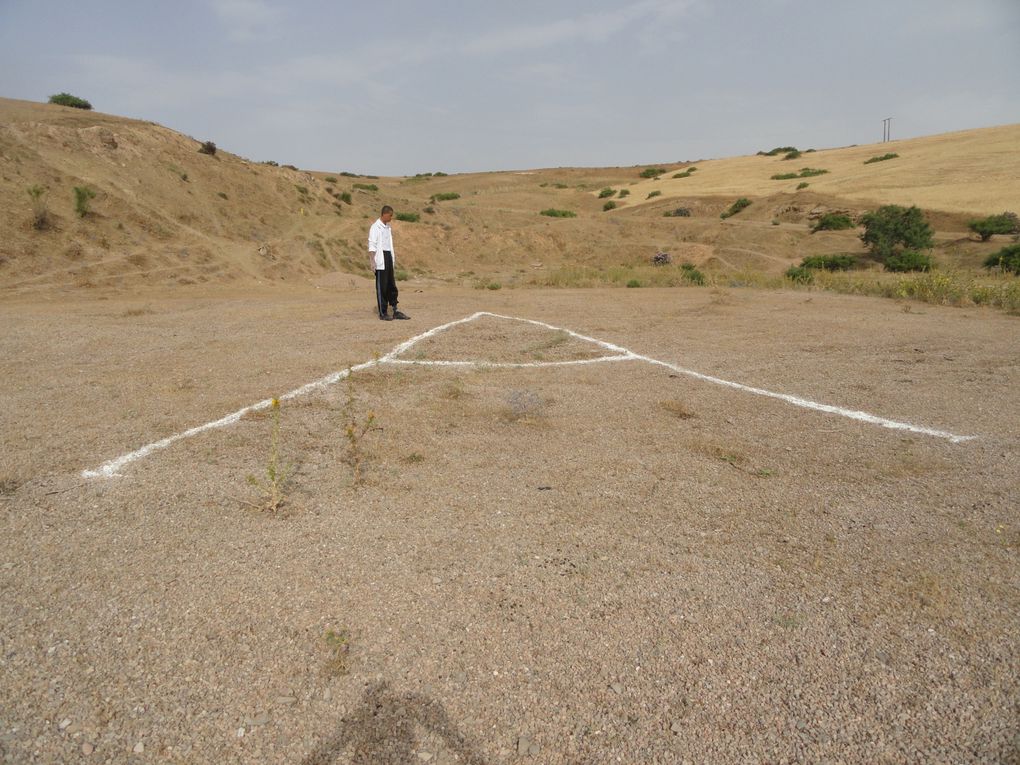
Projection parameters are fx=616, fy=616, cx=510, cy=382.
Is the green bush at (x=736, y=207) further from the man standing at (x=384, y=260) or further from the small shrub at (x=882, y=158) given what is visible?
the man standing at (x=384, y=260)

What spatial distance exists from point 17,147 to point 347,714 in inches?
735

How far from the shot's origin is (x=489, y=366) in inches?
257

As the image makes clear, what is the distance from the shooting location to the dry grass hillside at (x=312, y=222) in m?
13.8

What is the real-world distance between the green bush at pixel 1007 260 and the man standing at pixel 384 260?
13606mm

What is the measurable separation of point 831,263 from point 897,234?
7.66ft

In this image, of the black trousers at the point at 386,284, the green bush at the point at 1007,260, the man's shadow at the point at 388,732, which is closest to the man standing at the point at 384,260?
the black trousers at the point at 386,284

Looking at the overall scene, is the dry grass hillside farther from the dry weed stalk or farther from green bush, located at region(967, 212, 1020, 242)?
the dry weed stalk

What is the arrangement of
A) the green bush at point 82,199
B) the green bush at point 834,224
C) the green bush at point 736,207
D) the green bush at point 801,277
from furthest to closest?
the green bush at point 736,207 < the green bush at point 834,224 < the green bush at point 82,199 < the green bush at point 801,277

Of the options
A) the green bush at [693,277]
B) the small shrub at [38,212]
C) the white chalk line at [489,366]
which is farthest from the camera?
the green bush at [693,277]

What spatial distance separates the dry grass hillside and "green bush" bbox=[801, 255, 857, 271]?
122 centimetres

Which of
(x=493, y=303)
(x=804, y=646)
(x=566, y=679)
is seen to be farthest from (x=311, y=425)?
(x=493, y=303)

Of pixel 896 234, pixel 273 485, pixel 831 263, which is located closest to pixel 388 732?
pixel 273 485

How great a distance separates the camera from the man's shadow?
1.88 meters

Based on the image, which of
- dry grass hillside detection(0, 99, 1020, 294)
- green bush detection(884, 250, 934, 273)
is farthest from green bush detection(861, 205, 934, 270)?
dry grass hillside detection(0, 99, 1020, 294)
